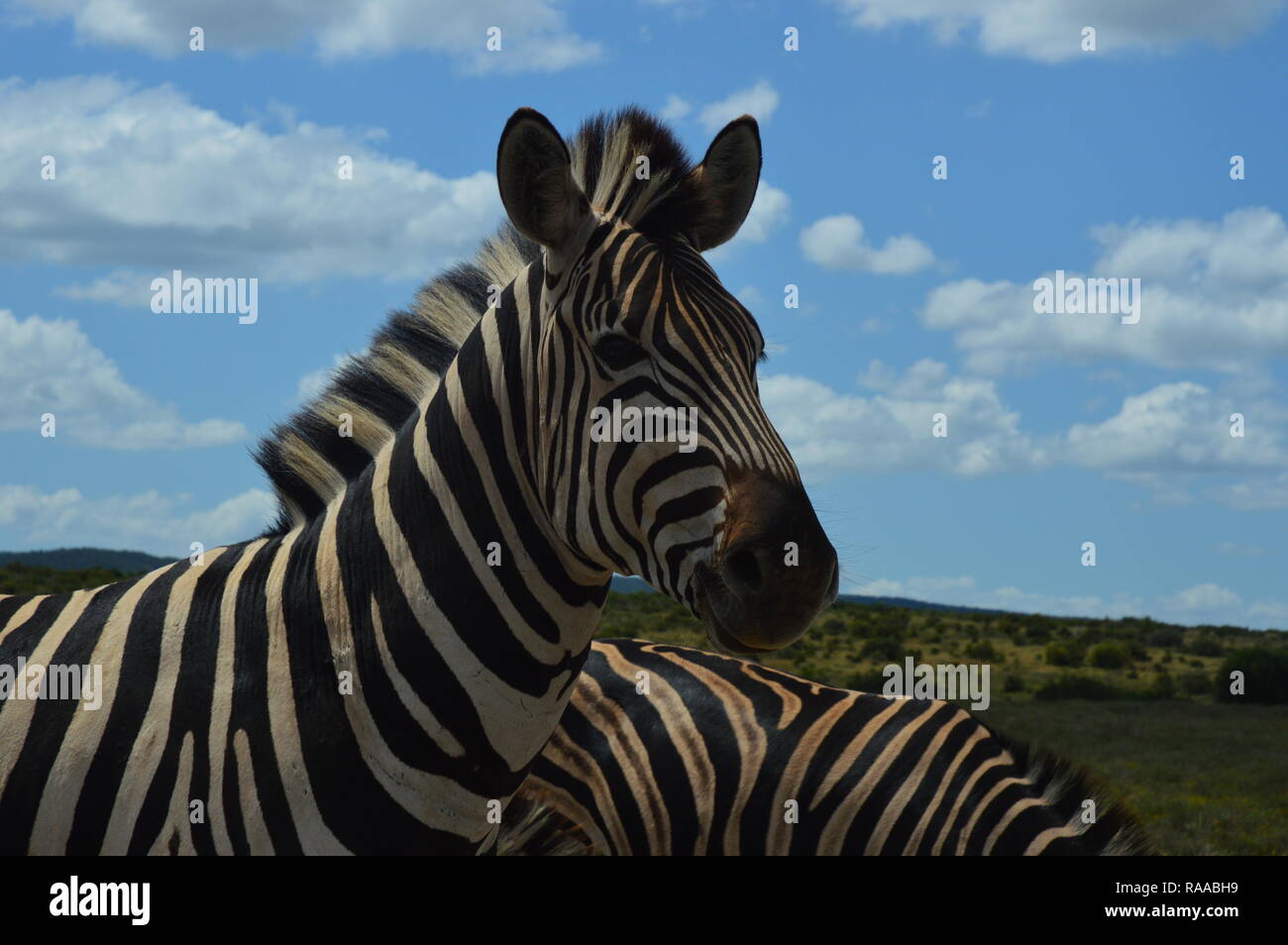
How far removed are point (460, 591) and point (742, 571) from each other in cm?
115

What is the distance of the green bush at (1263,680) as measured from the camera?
132 ft

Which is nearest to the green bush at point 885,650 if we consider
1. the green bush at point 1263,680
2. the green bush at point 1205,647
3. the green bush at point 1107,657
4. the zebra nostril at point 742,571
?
the green bush at point 1107,657

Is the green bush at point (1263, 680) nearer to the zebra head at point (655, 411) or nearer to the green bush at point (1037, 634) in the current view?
the green bush at point (1037, 634)

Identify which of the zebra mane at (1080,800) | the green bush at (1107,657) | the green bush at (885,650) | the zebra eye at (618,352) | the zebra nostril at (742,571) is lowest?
the green bush at (1107,657)

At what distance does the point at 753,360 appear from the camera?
168 inches

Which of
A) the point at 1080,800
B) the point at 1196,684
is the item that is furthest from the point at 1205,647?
the point at 1080,800

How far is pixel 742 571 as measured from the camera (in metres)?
3.63

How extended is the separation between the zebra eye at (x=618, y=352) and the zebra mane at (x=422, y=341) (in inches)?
27.6

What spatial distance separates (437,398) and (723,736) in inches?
152
